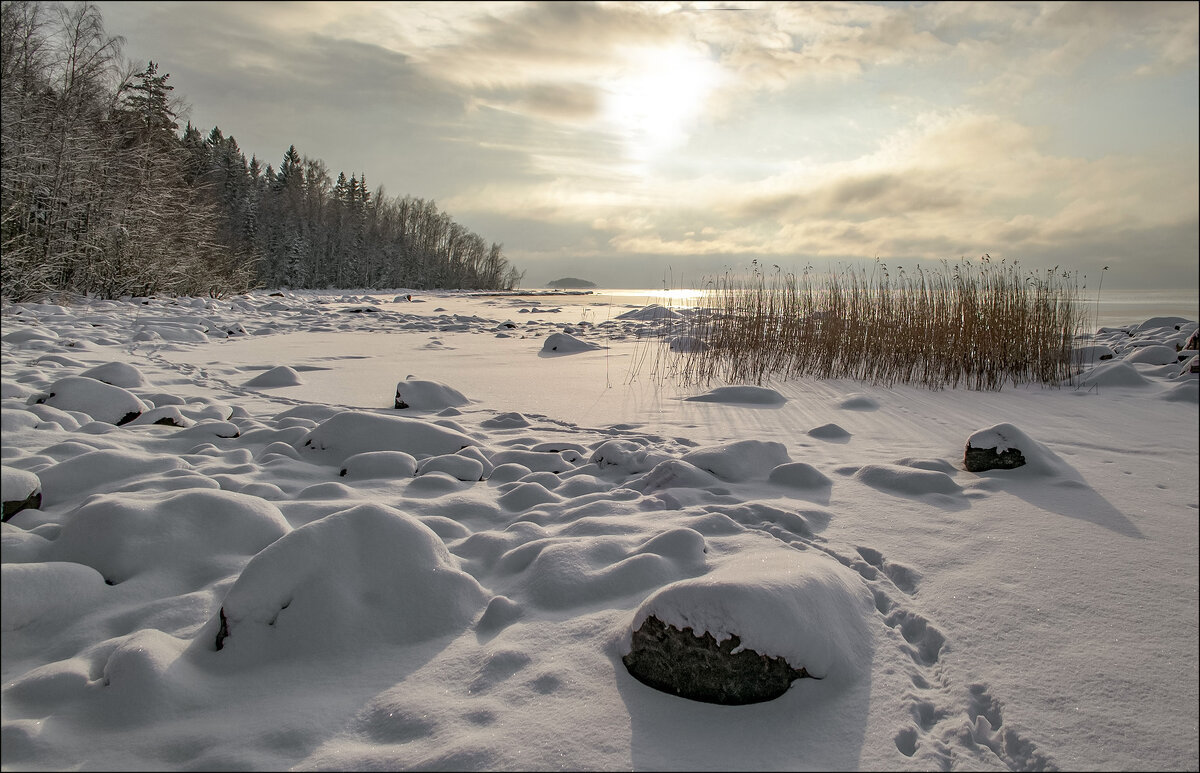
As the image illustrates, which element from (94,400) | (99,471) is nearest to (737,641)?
(99,471)

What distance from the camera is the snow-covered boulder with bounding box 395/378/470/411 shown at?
3.67 m

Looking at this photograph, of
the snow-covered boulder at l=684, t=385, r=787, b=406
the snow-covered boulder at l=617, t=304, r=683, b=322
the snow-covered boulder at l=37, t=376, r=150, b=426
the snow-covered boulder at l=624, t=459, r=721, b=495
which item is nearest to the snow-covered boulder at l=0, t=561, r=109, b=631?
the snow-covered boulder at l=624, t=459, r=721, b=495

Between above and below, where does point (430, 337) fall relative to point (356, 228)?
below

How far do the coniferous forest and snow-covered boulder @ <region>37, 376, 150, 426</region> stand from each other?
0.43m

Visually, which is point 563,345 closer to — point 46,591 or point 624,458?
point 624,458

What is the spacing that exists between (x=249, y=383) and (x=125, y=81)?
38.1 feet

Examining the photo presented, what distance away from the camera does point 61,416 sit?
7.77ft

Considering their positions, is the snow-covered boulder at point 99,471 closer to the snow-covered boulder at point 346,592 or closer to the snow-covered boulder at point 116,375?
the snow-covered boulder at point 346,592

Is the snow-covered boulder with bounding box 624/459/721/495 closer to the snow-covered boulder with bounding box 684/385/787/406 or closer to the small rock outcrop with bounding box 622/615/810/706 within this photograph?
the small rock outcrop with bounding box 622/615/810/706

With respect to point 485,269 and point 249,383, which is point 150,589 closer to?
point 249,383

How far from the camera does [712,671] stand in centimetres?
113

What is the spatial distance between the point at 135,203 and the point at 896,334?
6.45 metres

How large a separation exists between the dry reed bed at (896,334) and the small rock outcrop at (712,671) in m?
3.84

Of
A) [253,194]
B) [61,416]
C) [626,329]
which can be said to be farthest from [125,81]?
[253,194]
